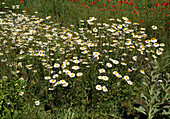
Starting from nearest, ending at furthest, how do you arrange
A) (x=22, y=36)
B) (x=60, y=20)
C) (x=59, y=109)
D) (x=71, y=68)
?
(x=59, y=109)
(x=71, y=68)
(x=22, y=36)
(x=60, y=20)

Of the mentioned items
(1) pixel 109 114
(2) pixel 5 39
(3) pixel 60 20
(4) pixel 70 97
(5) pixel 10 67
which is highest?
(3) pixel 60 20

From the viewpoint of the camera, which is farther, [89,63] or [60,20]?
[60,20]

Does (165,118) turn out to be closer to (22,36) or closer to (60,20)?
(22,36)

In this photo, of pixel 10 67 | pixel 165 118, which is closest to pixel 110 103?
pixel 165 118

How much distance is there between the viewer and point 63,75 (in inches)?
129

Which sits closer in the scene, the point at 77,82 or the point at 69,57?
the point at 77,82

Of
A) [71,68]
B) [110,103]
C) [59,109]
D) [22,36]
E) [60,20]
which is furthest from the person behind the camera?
[60,20]

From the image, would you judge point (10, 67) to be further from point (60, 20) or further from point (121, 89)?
point (60, 20)

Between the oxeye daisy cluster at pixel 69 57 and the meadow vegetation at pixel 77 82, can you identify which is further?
the oxeye daisy cluster at pixel 69 57

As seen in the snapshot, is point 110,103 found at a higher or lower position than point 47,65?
lower

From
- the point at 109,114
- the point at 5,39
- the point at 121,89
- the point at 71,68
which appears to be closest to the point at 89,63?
the point at 71,68

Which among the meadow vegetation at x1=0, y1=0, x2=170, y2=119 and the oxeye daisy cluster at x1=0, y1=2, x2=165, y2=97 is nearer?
the meadow vegetation at x1=0, y1=0, x2=170, y2=119

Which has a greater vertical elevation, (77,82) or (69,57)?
(69,57)

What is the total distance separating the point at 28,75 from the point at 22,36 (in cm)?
127
